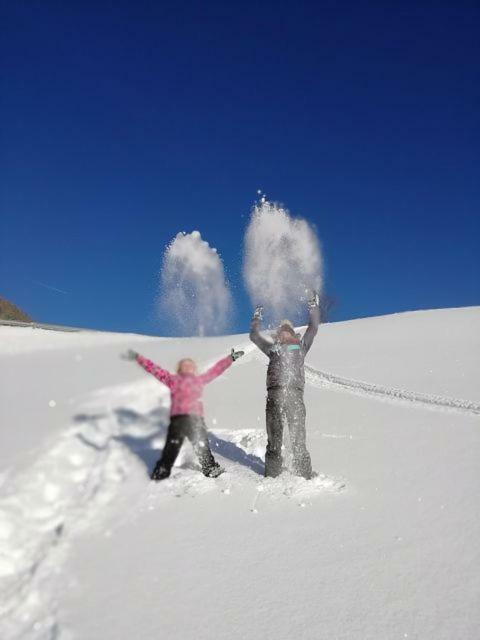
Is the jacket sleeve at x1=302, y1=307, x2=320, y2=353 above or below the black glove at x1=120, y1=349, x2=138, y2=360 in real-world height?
above

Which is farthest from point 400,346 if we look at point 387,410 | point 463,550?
point 463,550

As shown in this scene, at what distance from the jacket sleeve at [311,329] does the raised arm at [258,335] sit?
39 cm

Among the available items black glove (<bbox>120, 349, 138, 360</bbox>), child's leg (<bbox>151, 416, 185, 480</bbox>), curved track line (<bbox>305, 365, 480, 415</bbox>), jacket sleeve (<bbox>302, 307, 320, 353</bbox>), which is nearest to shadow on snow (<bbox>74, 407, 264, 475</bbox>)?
child's leg (<bbox>151, 416, 185, 480</bbox>)

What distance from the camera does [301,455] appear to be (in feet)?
17.4

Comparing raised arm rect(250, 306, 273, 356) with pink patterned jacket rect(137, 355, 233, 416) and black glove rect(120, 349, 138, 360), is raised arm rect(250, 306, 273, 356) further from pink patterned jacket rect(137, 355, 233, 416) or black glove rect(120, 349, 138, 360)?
black glove rect(120, 349, 138, 360)

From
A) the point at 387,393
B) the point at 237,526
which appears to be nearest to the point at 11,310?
the point at 387,393

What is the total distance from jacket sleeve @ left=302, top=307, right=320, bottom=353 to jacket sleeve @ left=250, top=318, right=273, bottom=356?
39 cm

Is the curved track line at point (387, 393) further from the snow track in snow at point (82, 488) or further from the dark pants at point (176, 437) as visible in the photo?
the dark pants at point (176, 437)

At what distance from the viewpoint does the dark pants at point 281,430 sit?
5297mm

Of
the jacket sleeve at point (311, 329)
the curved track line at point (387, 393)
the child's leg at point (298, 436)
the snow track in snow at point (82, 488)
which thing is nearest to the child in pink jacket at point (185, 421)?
the snow track in snow at point (82, 488)

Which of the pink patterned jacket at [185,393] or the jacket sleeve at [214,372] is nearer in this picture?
the pink patterned jacket at [185,393]

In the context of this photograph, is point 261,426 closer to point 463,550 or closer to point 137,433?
point 137,433

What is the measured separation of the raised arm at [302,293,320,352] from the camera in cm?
578

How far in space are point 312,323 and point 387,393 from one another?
472 cm
